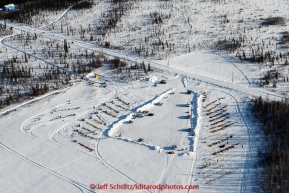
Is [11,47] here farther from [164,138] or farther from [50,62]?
[164,138]

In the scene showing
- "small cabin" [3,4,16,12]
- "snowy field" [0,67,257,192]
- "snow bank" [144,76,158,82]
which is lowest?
"snowy field" [0,67,257,192]

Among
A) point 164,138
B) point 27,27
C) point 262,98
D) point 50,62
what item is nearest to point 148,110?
point 164,138

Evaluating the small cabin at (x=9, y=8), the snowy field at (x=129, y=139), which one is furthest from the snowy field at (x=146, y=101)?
the small cabin at (x=9, y=8)

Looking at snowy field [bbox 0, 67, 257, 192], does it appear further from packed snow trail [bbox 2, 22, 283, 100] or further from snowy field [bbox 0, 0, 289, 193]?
packed snow trail [bbox 2, 22, 283, 100]

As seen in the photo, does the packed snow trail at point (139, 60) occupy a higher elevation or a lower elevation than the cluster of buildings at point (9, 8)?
lower

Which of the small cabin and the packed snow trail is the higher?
the small cabin

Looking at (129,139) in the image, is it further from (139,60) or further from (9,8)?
(9,8)

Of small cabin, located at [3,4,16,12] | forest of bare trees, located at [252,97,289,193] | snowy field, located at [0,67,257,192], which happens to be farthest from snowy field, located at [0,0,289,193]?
small cabin, located at [3,4,16,12]

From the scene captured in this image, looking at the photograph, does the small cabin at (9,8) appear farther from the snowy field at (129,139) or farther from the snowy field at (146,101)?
the snowy field at (129,139)

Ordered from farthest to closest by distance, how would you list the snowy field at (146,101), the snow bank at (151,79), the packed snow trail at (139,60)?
1. the snow bank at (151,79)
2. the packed snow trail at (139,60)
3. the snowy field at (146,101)

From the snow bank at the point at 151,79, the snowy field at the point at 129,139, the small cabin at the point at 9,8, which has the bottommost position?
the snowy field at the point at 129,139

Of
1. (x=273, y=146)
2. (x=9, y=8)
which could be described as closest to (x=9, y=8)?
(x=9, y=8)

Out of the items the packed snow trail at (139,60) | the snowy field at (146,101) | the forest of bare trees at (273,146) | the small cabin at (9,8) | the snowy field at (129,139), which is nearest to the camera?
the forest of bare trees at (273,146)
